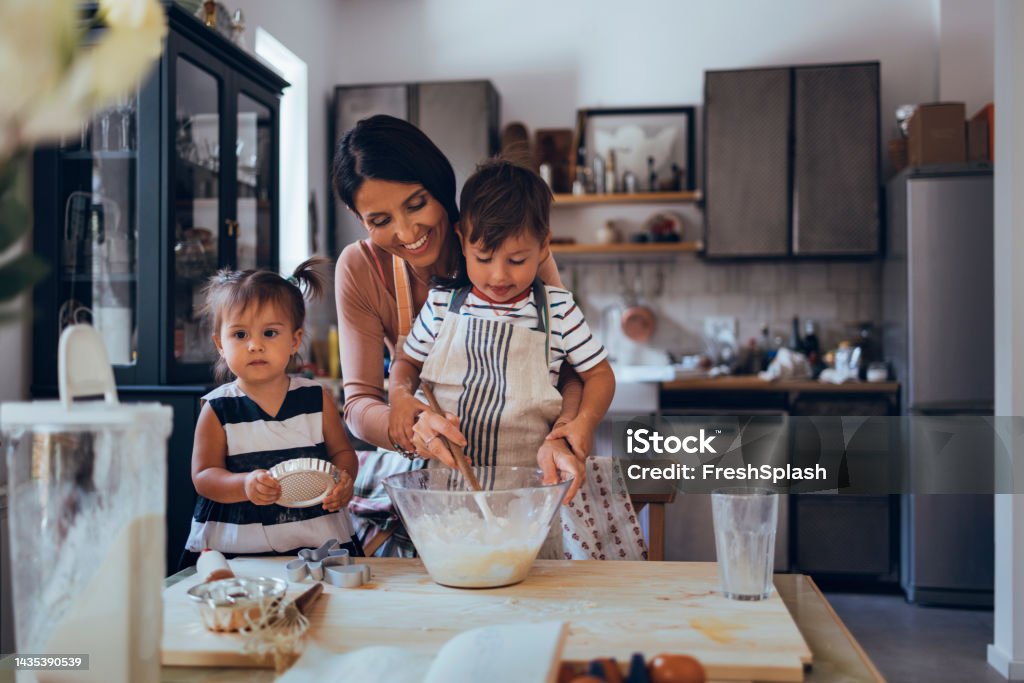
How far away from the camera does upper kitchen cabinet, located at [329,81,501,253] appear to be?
474 centimetres

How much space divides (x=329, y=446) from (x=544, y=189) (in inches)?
22.3

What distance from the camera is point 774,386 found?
4.23 meters

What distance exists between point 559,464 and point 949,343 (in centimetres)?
308

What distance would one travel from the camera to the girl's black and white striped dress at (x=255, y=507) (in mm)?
1475

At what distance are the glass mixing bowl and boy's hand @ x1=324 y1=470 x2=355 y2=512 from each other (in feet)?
0.71

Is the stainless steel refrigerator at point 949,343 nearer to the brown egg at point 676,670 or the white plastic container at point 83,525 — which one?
the brown egg at point 676,670

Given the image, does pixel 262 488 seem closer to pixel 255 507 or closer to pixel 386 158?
pixel 255 507

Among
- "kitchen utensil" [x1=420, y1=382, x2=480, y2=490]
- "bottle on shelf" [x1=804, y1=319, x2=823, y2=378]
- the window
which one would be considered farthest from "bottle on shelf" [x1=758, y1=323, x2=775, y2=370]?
"kitchen utensil" [x1=420, y1=382, x2=480, y2=490]

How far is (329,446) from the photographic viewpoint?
5.04 ft

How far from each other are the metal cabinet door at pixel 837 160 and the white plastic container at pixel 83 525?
414cm

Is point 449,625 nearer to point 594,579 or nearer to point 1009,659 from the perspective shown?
point 594,579

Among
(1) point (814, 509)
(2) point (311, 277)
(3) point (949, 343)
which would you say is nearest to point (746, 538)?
(2) point (311, 277)

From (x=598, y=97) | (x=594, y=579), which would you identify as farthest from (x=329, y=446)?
(x=598, y=97)

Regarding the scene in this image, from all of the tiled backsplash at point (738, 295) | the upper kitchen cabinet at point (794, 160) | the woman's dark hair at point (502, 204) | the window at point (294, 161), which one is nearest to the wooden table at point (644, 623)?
the woman's dark hair at point (502, 204)
